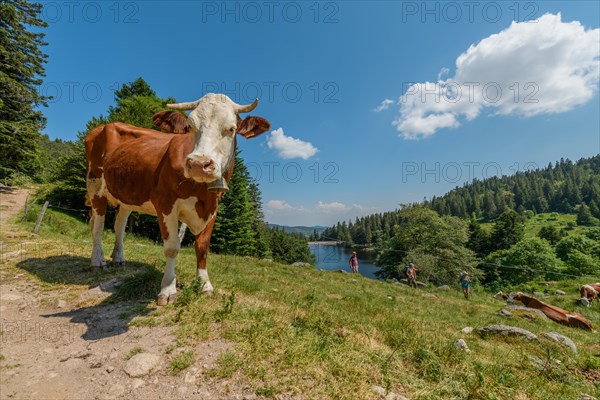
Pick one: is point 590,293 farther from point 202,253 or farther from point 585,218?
point 585,218

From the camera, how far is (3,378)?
7.83 ft

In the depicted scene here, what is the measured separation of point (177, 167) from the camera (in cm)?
388

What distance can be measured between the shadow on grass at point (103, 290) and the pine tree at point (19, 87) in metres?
18.4

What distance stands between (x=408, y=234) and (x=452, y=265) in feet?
30.4

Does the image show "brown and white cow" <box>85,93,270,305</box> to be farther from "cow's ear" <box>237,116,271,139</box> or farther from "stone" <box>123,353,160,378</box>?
"stone" <box>123,353,160,378</box>

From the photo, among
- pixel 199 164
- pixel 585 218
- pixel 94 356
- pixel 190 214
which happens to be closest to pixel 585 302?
pixel 190 214

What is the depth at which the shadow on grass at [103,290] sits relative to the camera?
3.42 meters

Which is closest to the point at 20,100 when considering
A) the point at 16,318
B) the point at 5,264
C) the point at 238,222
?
the point at 238,222

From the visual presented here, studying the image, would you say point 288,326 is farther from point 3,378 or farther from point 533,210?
point 533,210

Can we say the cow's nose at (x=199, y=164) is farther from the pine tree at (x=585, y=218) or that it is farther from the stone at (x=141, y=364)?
the pine tree at (x=585, y=218)

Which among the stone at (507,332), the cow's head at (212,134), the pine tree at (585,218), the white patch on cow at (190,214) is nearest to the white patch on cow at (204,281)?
the white patch on cow at (190,214)

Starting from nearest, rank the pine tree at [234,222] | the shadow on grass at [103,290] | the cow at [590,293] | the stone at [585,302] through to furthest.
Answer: the shadow on grass at [103,290], the stone at [585,302], the cow at [590,293], the pine tree at [234,222]

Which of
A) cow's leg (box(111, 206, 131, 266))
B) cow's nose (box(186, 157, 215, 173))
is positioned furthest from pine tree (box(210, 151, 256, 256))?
cow's nose (box(186, 157, 215, 173))

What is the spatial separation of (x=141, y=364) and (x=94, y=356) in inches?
24.5
